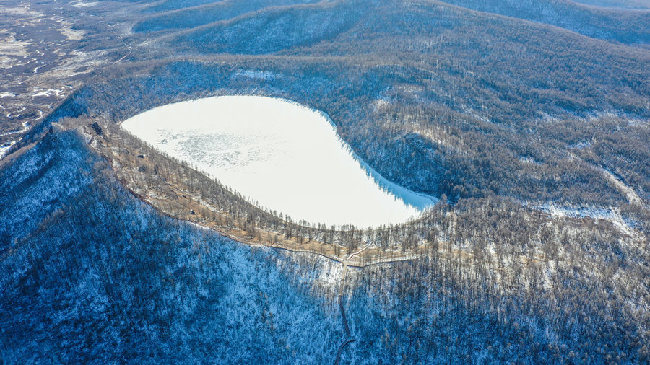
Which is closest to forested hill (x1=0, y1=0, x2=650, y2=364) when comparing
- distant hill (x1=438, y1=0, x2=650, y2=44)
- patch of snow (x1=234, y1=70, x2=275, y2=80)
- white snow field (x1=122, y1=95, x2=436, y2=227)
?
white snow field (x1=122, y1=95, x2=436, y2=227)

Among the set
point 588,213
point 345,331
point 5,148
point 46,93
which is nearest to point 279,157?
point 345,331

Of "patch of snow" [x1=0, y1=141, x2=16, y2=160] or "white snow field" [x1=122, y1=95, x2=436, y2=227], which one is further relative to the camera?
"patch of snow" [x1=0, y1=141, x2=16, y2=160]

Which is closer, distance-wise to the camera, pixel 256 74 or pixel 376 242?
pixel 376 242

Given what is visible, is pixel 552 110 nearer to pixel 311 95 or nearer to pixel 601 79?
pixel 601 79

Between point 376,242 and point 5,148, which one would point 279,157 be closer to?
point 376,242

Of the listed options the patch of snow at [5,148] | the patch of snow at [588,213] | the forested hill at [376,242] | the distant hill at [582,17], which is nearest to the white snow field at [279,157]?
the forested hill at [376,242]

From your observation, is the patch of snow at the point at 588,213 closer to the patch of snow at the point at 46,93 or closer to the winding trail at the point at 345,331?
the winding trail at the point at 345,331

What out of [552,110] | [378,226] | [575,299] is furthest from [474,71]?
[575,299]

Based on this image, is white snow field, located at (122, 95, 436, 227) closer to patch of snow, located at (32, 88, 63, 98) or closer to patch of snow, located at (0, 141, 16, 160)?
patch of snow, located at (0, 141, 16, 160)
